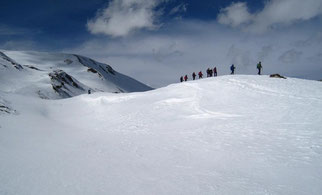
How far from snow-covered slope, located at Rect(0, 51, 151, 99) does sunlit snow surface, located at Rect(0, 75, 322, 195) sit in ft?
137

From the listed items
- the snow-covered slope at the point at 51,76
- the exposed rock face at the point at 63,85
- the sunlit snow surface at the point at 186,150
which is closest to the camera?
the sunlit snow surface at the point at 186,150

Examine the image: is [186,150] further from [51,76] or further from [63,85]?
[63,85]

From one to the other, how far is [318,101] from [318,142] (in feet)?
26.8

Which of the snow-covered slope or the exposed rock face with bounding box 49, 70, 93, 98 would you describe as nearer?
the snow-covered slope

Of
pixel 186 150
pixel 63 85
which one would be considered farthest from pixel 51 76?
pixel 186 150

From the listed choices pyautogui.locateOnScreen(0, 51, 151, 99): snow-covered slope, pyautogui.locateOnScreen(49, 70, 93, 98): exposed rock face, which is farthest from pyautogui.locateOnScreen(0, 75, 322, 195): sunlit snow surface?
pyautogui.locateOnScreen(49, 70, 93, 98): exposed rock face

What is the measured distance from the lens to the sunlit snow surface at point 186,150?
578 cm

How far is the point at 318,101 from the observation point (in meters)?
15.2

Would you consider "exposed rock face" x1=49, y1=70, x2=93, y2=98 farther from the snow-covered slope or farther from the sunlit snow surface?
the sunlit snow surface

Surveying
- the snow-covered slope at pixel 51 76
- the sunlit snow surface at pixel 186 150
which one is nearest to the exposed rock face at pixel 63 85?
the snow-covered slope at pixel 51 76

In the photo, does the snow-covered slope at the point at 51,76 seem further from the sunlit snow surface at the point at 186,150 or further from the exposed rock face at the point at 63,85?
the sunlit snow surface at the point at 186,150

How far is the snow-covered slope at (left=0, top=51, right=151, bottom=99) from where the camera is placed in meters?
51.4

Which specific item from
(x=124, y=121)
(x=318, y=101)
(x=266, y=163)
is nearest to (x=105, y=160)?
(x=266, y=163)

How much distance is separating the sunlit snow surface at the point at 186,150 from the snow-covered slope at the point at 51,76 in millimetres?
41752
